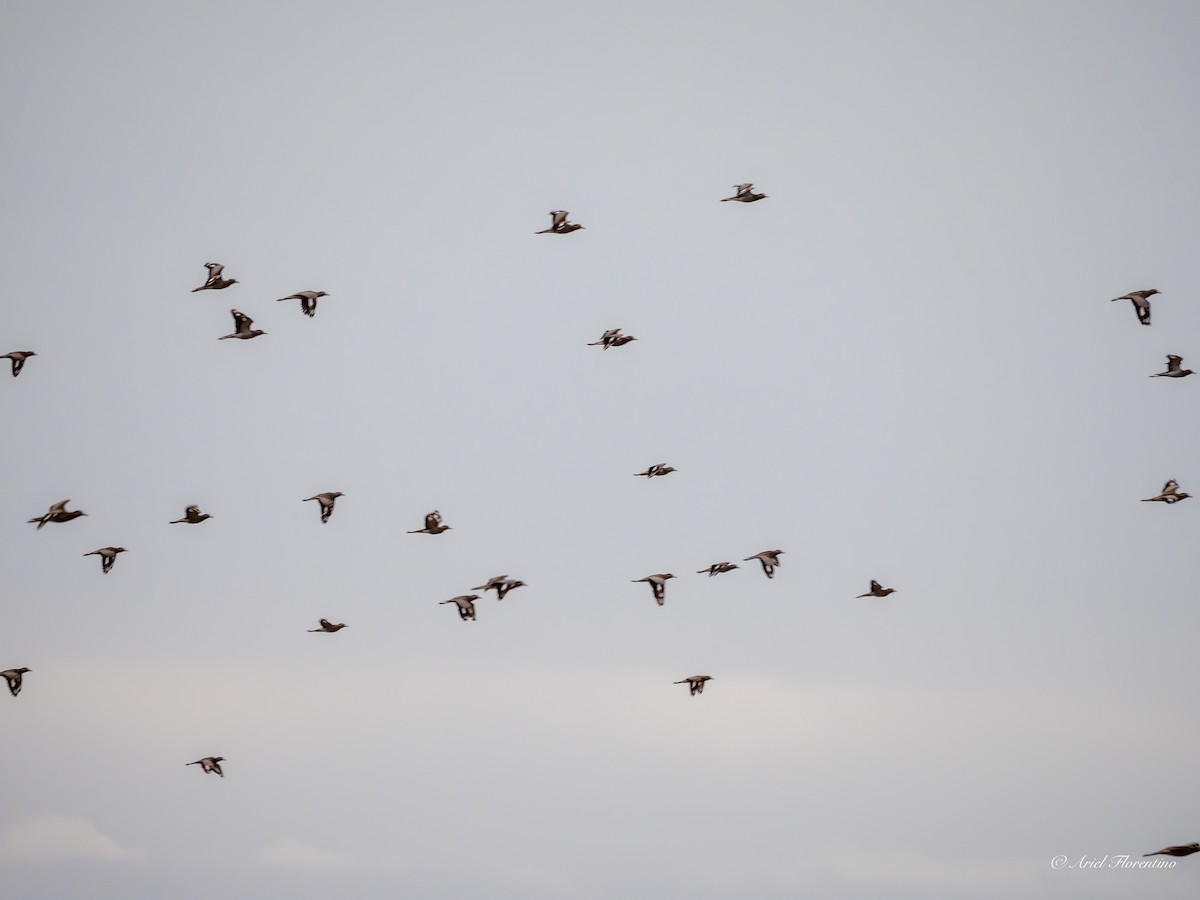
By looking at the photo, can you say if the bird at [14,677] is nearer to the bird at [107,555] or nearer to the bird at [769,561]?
the bird at [107,555]

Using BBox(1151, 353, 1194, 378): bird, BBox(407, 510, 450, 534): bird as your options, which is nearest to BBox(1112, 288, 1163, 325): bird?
BBox(1151, 353, 1194, 378): bird

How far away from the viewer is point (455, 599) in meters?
101

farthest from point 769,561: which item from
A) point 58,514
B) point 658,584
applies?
point 58,514

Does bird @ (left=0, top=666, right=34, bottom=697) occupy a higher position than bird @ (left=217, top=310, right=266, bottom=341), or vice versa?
bird @ (left=217, top=310, right=266, bottom=341)

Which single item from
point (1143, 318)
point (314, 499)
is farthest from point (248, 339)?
point (1143, 318)

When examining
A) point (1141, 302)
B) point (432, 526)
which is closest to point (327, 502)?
point (432, 526)

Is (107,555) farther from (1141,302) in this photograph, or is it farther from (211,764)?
(1141,302)

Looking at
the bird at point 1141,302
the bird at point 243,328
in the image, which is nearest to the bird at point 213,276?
the bird at point 243,328

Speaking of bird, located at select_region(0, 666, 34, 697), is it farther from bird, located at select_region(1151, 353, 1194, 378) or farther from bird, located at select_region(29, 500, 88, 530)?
bird, located at select_region(1151, 353, 1194, 378)

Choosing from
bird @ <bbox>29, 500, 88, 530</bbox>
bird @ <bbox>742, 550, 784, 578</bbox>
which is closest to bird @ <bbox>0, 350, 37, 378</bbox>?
bird @ <bbox>29, 500, 88, 530</bbox>

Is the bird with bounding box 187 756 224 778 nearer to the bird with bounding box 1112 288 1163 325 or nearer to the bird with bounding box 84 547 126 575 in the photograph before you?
the bird with bounding box 84 547 126 575

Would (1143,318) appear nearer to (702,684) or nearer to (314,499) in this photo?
(702,684)

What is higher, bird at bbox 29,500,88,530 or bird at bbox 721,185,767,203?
bird at bbox 721,185,767,203

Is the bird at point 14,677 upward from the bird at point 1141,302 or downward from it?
downward
